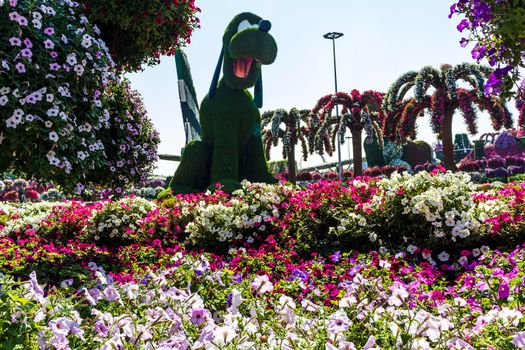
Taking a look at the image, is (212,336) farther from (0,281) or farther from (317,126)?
(317,126)

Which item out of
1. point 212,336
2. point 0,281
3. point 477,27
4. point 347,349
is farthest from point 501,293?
point 0,281

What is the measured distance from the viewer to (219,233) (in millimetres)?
6836

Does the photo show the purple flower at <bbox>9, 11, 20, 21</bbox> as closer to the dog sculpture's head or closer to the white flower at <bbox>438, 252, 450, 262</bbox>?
the white flower at <bbox>438, 252, 450, 262</bbox>

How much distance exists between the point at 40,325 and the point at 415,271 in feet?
10.7

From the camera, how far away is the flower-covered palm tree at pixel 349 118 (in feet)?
68.5

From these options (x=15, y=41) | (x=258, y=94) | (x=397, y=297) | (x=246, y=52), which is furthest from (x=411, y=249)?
(x=258, y=94)

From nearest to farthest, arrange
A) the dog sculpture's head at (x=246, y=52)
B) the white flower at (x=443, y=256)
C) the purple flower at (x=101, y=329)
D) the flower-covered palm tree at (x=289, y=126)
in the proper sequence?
the purple flower at (x=101, y=329) < the white flower at (x=443, y=256) < the dog sculpture's head at (x=246, y=52) < the flower-covered palm tree at (x=289, y=126)

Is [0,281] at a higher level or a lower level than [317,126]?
lower

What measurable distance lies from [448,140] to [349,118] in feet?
19.0

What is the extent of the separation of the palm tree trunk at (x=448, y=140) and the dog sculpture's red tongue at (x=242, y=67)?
6.73m

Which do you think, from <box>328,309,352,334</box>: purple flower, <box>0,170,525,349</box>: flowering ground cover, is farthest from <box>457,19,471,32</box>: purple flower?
<box>328,309,352,334</box>: purple flower

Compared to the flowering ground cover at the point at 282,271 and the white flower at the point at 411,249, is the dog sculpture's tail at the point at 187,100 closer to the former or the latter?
the flowering ground cover at the point at 282,271

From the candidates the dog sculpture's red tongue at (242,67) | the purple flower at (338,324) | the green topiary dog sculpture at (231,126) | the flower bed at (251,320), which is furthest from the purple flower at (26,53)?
the dog sculpture's red tongue at (242,67)

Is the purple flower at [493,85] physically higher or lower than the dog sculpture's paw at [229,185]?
higher
